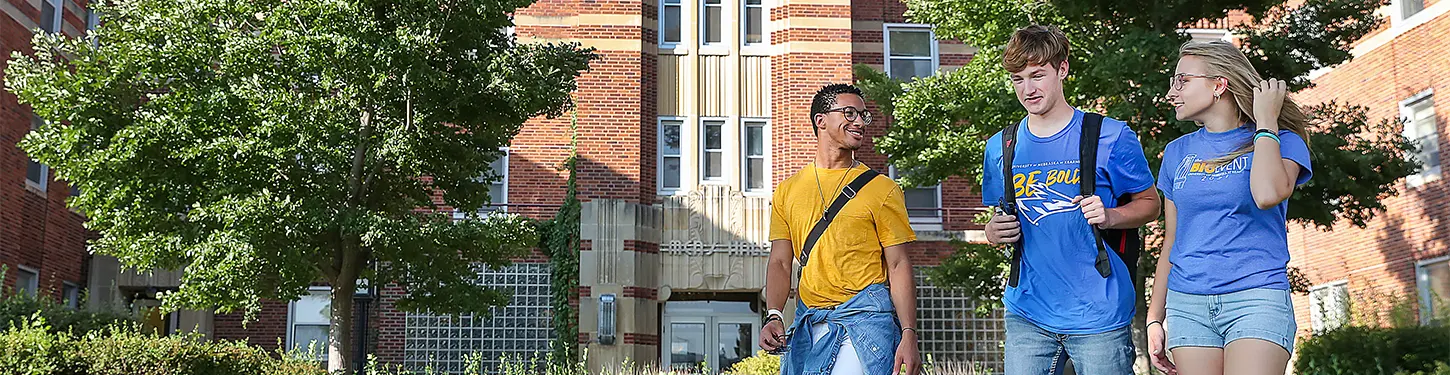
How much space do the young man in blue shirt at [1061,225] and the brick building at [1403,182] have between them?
15.5 meters

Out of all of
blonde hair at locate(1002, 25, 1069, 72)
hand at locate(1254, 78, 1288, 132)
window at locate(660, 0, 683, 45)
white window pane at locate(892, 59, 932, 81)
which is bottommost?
hand at locate(1254, 78, 1288, 132)

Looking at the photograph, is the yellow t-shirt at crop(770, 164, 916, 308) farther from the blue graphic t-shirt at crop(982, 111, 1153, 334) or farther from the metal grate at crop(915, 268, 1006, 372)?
the metal grate at crop(915, 268, 1006, 372)

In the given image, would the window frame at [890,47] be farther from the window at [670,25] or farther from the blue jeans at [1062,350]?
the blue jeans at [1062,350]

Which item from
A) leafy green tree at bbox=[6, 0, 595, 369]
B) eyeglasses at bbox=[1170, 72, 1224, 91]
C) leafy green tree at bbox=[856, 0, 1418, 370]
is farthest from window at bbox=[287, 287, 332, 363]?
eyeglasses at bbox=[1170, 72, 1224, 91]

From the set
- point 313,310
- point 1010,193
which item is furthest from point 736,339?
point 1010,193

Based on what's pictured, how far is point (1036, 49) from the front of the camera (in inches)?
163

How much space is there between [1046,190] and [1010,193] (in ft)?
0.49

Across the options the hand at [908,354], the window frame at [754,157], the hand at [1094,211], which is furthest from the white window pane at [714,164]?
the hand at [1094,211]

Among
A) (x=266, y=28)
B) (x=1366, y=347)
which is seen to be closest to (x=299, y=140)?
(x=266, y=28)

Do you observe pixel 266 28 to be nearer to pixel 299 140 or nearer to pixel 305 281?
pixel 299 140

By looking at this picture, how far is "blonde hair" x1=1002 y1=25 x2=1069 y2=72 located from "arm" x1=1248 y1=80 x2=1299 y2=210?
26.2 inches

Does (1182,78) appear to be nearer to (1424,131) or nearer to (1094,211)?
(1094,211)

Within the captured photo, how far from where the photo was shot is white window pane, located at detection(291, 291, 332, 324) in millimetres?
22391

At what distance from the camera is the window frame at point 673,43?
71.6ft
